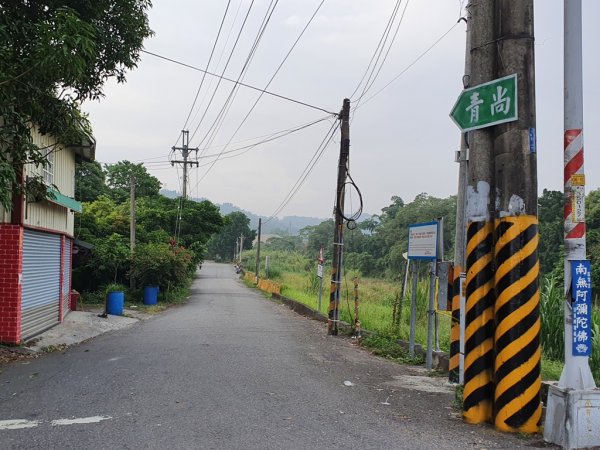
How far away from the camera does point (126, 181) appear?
163 feet

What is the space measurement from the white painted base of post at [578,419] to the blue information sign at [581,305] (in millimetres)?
377

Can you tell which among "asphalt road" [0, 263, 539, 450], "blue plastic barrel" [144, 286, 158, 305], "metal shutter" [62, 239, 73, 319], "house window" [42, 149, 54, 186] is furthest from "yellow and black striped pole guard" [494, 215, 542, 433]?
"blue plastic barrel" [144, 286, 158, 305]

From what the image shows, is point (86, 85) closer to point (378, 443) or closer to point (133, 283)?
point (378, 443)

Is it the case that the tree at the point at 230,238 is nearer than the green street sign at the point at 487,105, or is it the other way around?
the green street sign at the point at 487,105

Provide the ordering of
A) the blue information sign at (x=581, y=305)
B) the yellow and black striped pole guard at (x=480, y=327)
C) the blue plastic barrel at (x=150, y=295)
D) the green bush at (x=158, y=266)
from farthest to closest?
the green bush at (x=158, y=266), the blue plastic barrel at (x=150, y=295), the yellow and black striped pole guard at (x=480, y=327), the blue information sign at (x=581, y=305)

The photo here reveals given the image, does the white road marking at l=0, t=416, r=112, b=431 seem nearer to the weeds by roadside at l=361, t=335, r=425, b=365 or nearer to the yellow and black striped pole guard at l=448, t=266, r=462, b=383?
the yellow and black striped pole guard at l=448, t=266, r=462, b=383

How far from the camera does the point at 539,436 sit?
4973mm

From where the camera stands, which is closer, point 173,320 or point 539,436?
point 539,436

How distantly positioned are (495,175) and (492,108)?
2.27ft

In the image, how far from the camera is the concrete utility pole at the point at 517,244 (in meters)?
5.11

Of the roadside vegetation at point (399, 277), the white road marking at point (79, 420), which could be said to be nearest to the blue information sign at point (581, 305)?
the roadside vegetation at point (399, 277)

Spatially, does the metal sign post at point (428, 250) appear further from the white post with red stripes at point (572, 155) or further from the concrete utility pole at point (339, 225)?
the concrete utility pole at point (339, 225)

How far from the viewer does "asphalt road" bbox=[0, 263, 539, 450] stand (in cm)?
480

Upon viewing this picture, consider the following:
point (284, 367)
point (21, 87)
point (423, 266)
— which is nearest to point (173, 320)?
point (284, 367)
